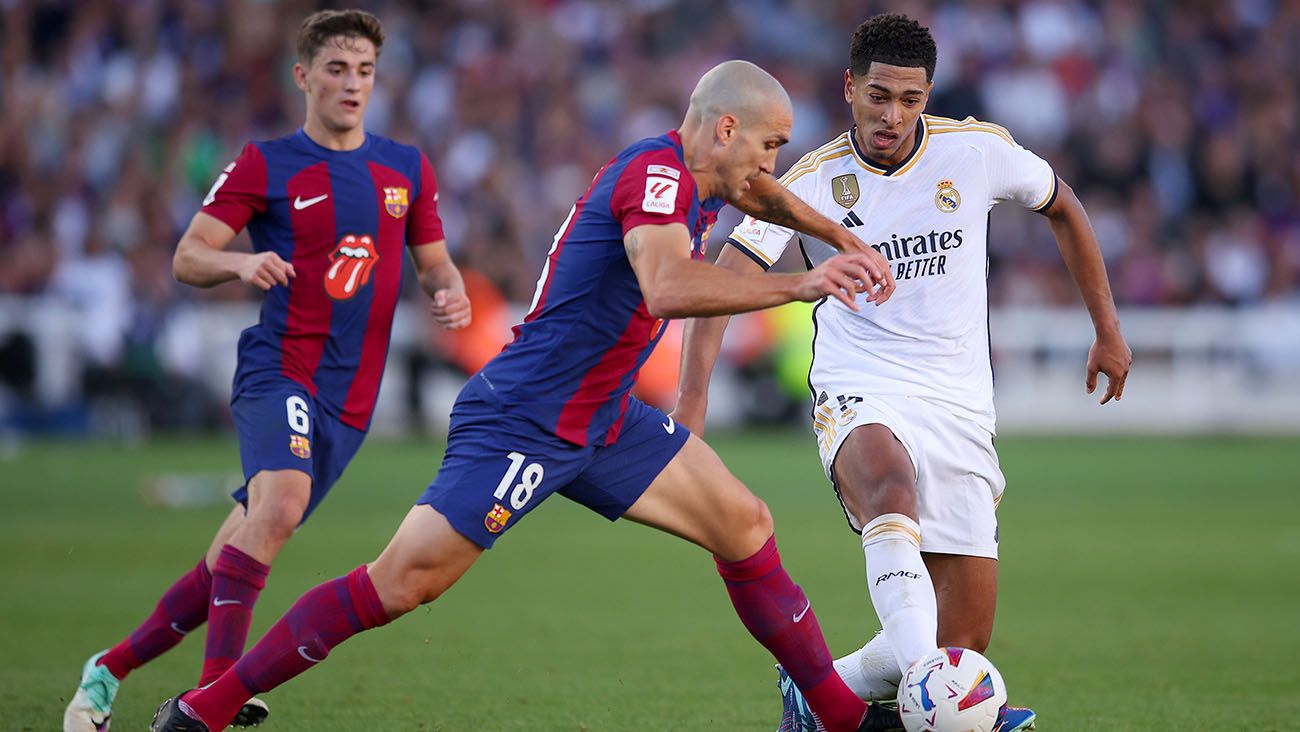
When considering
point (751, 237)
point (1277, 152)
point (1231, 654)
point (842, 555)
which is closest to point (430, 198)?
point (751, 237)

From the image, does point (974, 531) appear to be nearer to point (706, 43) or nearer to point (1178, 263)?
point (1178, 263)

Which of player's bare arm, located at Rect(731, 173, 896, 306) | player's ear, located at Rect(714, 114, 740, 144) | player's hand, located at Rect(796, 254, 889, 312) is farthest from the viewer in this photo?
player's bare arm, located at Rect(731, 173, 896, 306)

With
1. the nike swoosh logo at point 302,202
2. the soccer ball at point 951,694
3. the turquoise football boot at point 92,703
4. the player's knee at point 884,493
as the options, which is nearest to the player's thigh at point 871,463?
the player's knee at point 884,493

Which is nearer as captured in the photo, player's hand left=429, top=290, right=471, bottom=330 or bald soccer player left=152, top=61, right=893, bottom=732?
bald soccer player left=152, top=61, right=893, bottom=732

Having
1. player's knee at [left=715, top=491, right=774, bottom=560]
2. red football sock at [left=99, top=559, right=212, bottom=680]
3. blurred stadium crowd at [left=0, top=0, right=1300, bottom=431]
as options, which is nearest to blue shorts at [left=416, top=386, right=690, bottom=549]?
player's knee at [left=715, top=491, right=774, bottom=560]

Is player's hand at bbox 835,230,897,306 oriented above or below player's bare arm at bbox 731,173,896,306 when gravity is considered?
below

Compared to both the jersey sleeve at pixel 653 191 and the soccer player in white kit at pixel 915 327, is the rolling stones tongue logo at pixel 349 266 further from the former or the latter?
the jersey sleeve at pixel 653 191

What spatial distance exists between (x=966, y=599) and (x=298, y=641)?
235 centimetres

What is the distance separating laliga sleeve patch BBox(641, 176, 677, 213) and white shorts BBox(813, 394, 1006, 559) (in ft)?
4.15

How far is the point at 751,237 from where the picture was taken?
620cm

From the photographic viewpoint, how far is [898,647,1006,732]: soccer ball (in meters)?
5.21

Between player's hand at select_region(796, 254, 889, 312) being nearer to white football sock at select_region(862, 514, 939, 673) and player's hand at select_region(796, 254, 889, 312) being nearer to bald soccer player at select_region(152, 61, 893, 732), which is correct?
bald soccer player at select_region(152, 61, 893, 732)

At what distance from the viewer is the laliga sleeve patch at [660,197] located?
5199mm

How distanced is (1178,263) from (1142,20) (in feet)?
14.4
